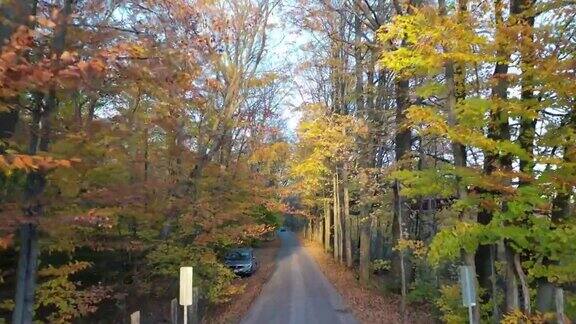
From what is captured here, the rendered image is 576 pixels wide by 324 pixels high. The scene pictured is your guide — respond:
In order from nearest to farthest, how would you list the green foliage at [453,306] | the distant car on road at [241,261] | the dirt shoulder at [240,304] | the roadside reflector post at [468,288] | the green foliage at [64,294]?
the roadside reflector post at [468,288], the green foliage at [64,294], the green foliage at [453,306], the dirt shoulder at [240,304], the distant car on road at [241,261]

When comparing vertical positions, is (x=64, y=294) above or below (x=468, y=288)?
below

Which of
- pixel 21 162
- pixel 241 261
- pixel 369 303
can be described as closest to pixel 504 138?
pixel 21 162

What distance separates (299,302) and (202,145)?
26.9ft

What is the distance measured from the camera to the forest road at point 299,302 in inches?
755

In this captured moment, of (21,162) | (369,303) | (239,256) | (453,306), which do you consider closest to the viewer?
(21,162)

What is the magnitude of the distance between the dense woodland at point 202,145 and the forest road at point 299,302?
1928 mm

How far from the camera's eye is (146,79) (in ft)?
31.8

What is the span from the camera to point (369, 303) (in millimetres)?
21938

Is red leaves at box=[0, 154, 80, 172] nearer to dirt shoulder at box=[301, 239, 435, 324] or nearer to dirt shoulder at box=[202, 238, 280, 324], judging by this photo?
dirt shoulder at box=[202, 238, 280, 324]

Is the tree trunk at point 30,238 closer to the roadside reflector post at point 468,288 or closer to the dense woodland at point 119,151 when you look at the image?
the dense woodland at point 119,151

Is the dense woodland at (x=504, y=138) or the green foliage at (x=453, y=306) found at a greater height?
the dense woodland at (x=504, y=138)

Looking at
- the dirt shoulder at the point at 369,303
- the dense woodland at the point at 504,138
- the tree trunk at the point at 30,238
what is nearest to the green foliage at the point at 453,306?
the dense woodland at the point at 504,138

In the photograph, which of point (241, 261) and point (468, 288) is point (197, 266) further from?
point (241, 261)

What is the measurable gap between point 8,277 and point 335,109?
71.6 ft
